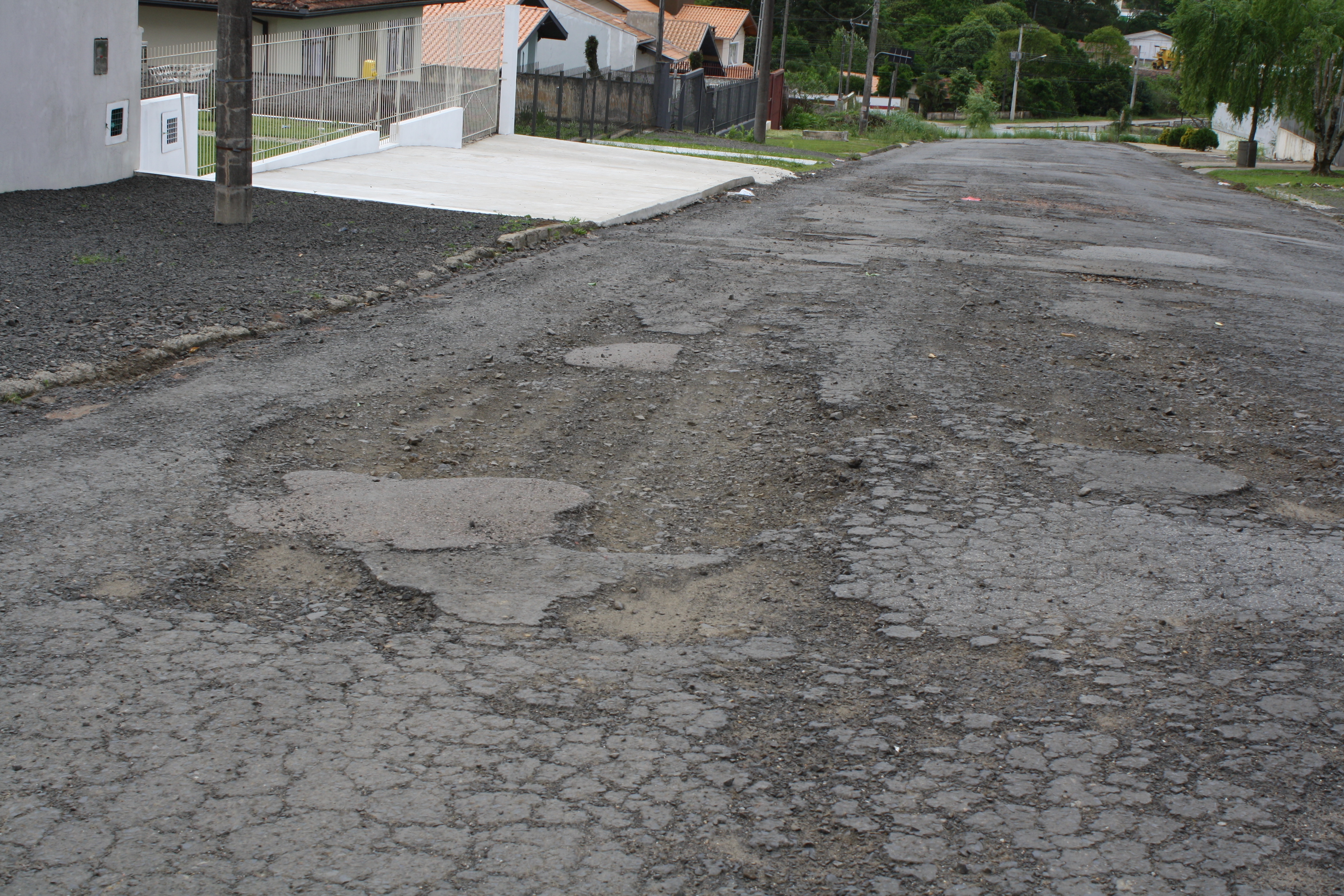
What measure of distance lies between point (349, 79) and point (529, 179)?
4.63 m

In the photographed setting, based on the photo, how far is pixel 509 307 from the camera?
8.24 metres

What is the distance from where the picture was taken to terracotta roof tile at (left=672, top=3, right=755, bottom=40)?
68.8 metres

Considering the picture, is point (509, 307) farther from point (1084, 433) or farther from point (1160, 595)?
point (1160, 595)

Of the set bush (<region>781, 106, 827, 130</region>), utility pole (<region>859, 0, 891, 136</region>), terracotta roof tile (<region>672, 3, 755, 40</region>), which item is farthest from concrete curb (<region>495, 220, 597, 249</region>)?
terracotta roof tile (<region>672, 3, 755, 40</region>)

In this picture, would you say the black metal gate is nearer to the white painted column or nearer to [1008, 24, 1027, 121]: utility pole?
the white painted column

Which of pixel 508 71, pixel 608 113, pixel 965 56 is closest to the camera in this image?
pixel 508 71

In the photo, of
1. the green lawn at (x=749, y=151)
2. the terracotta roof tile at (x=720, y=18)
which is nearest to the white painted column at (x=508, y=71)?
the green lawn at (x=749, y=151)

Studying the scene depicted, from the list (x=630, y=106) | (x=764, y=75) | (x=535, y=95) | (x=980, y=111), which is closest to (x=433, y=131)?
(x=535, y=95)

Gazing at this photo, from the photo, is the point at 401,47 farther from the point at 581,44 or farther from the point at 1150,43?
the point at 1150,43

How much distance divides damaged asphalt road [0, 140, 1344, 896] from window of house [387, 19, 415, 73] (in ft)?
49.7

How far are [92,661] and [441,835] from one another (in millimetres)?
1292

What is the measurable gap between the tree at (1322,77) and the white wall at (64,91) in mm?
30277

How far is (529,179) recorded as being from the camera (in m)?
17.2

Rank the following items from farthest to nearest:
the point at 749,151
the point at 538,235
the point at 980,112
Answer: the point at 980,112 < the point at 749,151 < the point at 538,235
